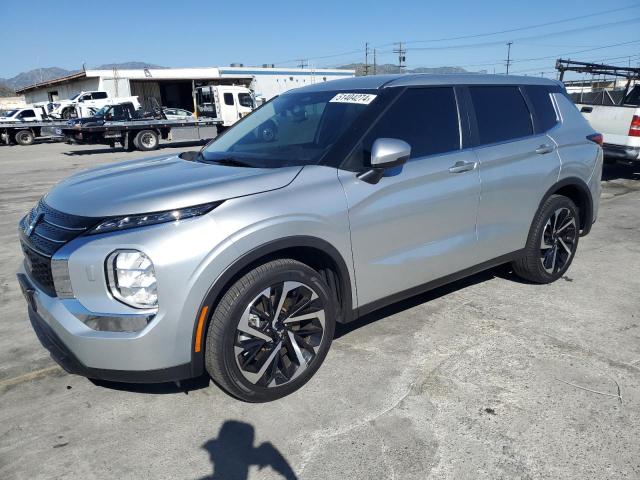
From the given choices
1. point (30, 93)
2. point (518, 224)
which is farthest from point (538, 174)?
point (30, 93)

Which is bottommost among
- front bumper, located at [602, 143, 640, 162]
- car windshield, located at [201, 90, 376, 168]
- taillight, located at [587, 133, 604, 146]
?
front bumper, located at [602, 143, 640, 162]

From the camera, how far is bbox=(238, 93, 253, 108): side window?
85.3ft

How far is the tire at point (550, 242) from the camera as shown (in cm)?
437

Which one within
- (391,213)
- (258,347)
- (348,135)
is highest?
(348,135)

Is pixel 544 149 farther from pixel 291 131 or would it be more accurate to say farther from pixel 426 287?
pixel 291 131

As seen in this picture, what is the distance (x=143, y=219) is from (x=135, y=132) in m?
19.8

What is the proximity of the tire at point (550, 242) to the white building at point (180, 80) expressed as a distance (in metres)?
32.8

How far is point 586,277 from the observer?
4949mm

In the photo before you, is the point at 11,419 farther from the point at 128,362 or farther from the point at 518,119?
the point at 518,119

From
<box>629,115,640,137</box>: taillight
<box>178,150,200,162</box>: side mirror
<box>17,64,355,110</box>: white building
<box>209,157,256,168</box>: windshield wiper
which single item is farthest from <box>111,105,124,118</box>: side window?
<box>209,157,256,168</box>: windshield wiper

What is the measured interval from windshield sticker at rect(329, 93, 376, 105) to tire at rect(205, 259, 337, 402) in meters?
1.23

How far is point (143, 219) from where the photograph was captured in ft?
8.34

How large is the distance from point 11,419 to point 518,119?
4.14 m

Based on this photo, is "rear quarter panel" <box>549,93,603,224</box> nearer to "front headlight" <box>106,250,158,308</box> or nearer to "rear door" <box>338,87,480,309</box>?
"rear door" <box>338,87,480,309</box>
